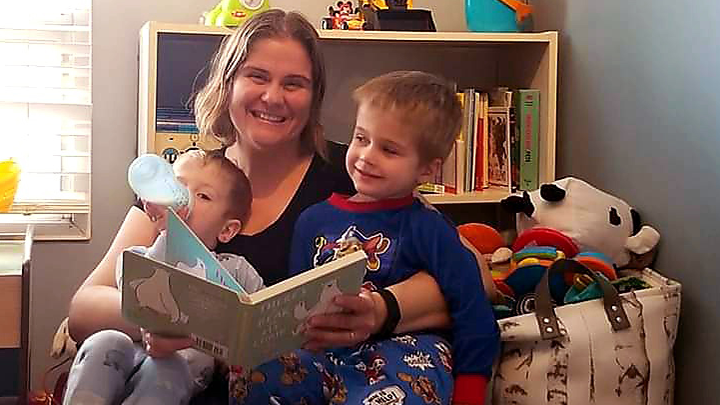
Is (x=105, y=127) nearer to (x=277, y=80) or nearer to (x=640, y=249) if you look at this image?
(x=277, y=80)

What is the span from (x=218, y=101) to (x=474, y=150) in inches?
30.1

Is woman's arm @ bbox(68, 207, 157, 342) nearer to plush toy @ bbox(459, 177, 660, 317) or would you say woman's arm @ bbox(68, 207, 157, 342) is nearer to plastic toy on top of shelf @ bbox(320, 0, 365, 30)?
plush toy @ bbox(459, 177, 660, 317)

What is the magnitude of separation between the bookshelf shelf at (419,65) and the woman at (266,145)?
38cm

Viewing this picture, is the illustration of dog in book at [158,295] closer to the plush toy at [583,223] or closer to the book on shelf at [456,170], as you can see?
the plush toy at [583,223]

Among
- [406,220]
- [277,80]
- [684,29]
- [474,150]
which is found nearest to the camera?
[406,220]

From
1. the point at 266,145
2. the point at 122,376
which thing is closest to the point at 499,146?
the point at 266,145

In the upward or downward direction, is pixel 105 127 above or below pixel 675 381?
above

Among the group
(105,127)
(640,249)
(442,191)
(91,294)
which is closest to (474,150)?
(442,191)

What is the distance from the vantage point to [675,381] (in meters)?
1.78

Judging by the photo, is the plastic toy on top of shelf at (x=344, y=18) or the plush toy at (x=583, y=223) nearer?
the plush toy at (x=583, y=223)

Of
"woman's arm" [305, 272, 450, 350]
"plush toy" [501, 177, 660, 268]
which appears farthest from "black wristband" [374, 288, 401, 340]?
"plush toy" [501, 177, 660, 268]

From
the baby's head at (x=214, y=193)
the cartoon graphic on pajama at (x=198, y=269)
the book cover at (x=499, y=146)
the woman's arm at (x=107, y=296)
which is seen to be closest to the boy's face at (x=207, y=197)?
the baby's head at (x=214, y=193)

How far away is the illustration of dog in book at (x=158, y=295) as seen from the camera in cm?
118

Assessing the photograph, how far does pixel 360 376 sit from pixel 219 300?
1.09 feet
